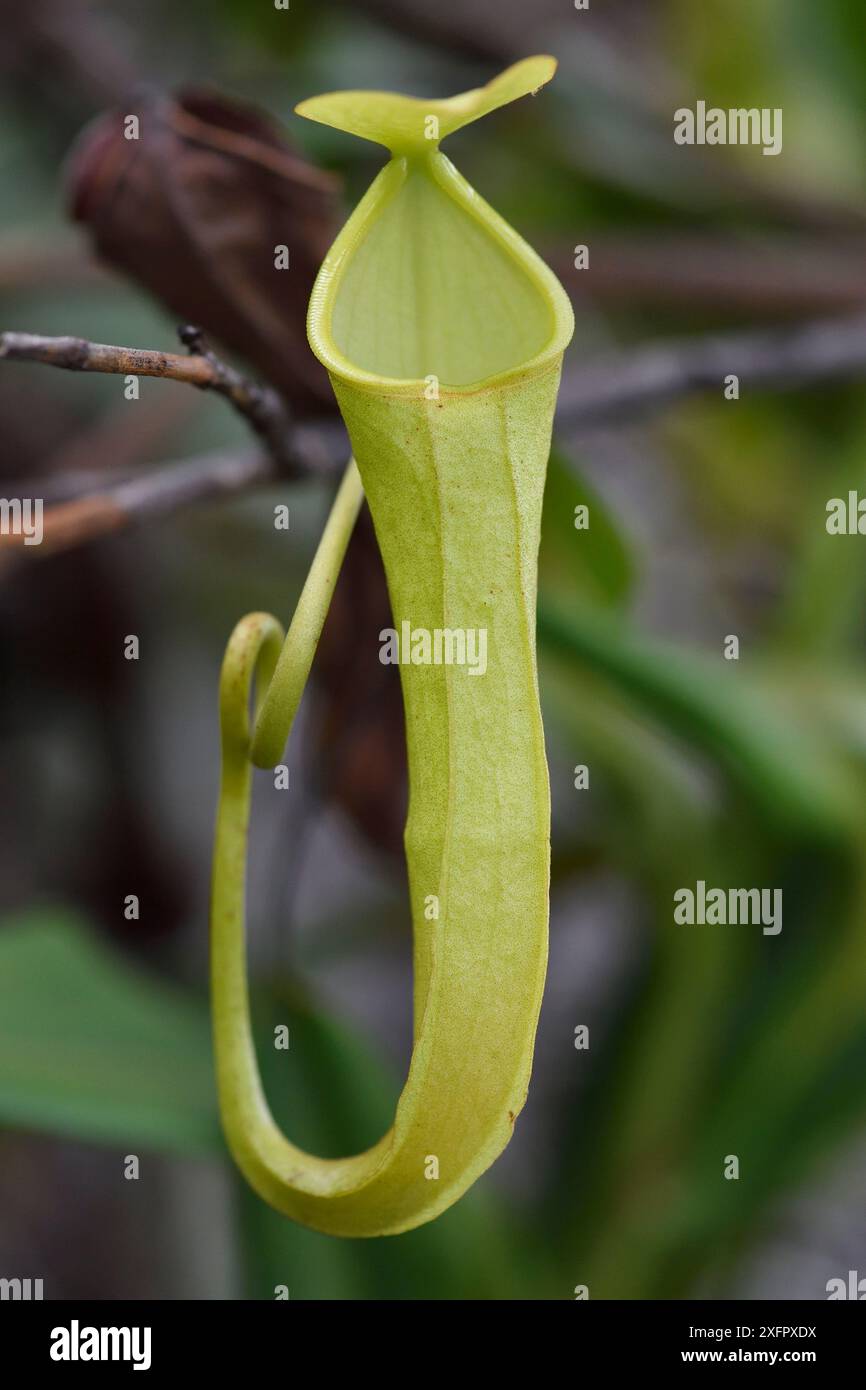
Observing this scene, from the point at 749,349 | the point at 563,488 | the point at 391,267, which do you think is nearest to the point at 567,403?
the point at 563,488

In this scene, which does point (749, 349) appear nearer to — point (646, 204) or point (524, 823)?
point (646, 204)

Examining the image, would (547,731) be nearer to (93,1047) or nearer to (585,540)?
(585,540)

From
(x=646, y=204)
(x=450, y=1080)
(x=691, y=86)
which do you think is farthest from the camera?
(x=691, y=86)

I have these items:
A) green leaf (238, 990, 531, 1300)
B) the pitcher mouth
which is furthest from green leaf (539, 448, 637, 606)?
green leaf (238, 990, 531, 1300)

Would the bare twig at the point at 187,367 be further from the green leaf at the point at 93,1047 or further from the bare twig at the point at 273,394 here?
the green leaf at the point at 93,1047

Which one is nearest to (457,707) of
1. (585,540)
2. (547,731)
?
(585,540)

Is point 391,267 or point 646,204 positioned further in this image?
point 646,204

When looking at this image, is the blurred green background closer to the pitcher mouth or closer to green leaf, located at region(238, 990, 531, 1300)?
green leaf, located at region(238, 990, 531, 1300)
